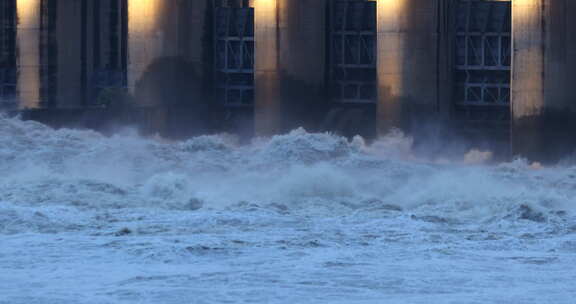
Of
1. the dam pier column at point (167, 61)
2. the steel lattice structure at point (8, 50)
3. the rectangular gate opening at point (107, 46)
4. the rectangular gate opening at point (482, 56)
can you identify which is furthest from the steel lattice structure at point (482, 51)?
the steel lattice structure at point (8, 50)

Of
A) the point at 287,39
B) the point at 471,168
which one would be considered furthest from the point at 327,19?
the point at 471,168

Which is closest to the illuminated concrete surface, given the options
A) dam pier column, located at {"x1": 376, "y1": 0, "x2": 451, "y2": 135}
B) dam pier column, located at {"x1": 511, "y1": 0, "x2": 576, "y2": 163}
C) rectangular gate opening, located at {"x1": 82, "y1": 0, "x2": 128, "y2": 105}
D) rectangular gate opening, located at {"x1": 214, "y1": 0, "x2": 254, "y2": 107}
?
rectangular gate opening, located at {"x1": 82, "y1": 0, "x2": 128, "y2": 105}

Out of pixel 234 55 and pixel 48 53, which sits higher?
pixel 48 53

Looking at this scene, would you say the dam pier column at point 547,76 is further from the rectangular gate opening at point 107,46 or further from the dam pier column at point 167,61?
the rectangular gate opening at point 107,46

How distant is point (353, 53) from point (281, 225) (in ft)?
48.0

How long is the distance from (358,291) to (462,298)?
1.34 m

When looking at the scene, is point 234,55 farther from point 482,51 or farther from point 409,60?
point 482,51

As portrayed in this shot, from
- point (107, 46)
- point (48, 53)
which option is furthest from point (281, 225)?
point (107, 46)

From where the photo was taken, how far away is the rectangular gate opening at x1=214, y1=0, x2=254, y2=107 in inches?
1474

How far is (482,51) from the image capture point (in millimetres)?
33531

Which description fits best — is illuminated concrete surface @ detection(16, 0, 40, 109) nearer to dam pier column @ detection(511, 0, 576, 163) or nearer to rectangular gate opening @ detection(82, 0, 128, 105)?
rectangular gate opening @ detection(82, 0, 128, 105)

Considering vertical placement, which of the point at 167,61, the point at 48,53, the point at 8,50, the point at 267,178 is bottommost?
the point at 267,178

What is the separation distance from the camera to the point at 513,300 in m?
15.9

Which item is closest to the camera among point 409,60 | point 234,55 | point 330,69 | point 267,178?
point 267,178
